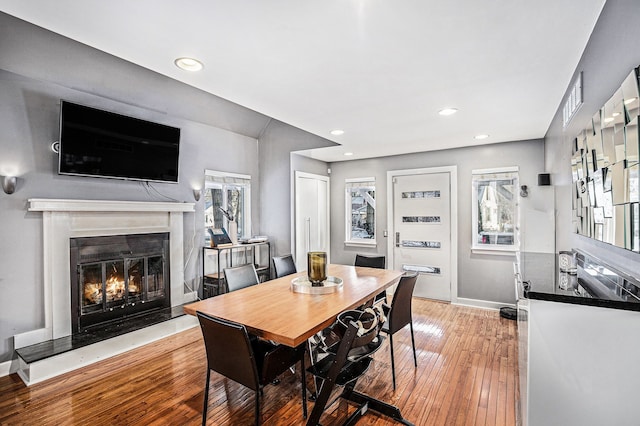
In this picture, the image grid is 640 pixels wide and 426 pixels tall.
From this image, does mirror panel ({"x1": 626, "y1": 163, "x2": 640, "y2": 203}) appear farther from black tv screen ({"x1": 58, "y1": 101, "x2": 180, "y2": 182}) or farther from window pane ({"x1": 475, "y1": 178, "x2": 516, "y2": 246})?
black tv screen ({"x1": 58, "y1": 101, "x2": 180, "y2": 182})

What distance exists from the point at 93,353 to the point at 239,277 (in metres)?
1.54

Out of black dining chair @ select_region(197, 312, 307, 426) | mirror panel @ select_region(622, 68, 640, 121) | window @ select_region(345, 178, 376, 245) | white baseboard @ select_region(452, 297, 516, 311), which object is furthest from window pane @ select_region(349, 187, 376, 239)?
mirror panel @ select_region(622, 68, 640, 121)

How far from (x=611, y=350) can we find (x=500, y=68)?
1700 mm

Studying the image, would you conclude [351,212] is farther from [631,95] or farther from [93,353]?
[631,95]

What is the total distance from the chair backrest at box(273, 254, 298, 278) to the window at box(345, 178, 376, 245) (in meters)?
2.08

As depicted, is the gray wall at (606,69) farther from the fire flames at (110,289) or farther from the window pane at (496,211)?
the fire flames at (110,289)

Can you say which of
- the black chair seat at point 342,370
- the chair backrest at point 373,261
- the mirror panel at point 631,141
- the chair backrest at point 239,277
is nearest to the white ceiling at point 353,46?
the mirror panel at point 631,141

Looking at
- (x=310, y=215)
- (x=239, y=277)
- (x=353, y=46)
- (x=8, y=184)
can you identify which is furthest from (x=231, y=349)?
(x=310, y=215)

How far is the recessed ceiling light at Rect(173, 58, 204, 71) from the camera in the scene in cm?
191

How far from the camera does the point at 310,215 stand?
5.23 metres

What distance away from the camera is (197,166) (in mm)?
4320

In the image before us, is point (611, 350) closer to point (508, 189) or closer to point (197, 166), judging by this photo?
point (508, 189)

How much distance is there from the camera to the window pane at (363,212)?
540cm

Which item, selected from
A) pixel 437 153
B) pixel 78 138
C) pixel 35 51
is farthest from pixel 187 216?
pixel 437 153
